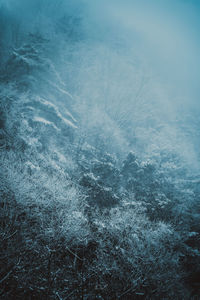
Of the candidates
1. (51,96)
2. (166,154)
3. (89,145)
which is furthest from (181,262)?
(51,96)

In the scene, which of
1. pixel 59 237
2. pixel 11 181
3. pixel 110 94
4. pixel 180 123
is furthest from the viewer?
pixel 110 94

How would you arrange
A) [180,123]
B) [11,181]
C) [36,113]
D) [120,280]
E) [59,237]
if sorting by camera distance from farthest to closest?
[180,123]
[36,113]
[11,181]
[59,237]
[120,280]

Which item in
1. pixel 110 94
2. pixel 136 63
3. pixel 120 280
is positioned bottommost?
pixel 120 280

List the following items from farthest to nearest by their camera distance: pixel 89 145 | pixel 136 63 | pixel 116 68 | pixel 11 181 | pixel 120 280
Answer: pixel 136 63 → pixel 116 68 → pixel 89 145 → pixel 11 181 → pixel 120 280

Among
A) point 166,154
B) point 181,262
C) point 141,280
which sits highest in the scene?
Answer: point 166,154

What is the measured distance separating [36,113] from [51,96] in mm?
5759

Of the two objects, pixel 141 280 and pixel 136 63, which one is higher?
pixel 136 63

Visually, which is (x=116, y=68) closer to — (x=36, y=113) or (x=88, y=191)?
(x=36, y=113)

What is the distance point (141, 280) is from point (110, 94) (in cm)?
2875

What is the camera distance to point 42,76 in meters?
23.6

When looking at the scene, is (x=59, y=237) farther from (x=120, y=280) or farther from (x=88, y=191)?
(x=88, y=191)

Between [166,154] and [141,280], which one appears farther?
[166,154]

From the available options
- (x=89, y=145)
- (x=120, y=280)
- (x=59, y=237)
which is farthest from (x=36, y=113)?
(x=120, y=280)

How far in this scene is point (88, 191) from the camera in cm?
1357
